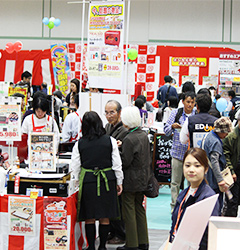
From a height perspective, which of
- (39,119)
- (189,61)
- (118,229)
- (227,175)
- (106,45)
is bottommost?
(118,229)

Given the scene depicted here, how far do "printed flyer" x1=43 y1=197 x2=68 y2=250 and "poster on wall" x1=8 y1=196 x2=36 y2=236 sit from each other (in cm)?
11

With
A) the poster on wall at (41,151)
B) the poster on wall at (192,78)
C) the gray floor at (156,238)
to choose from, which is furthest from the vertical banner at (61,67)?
the poster on wall at (41,151)

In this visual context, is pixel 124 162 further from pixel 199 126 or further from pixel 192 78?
pixel 192 78

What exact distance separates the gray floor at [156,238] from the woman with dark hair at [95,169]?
0.78m

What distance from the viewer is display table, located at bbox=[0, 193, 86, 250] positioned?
A: 3.82 meters

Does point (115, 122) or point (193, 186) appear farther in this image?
point (115, 122)

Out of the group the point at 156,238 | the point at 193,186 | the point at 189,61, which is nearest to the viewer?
the point at 193,186

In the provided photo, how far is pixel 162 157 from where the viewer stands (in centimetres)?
664

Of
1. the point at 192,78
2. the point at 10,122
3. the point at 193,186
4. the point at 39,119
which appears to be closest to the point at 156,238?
the point at 39,119

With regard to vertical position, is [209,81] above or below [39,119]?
above

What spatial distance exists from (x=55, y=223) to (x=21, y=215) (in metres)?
0.29

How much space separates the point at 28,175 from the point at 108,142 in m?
0.69

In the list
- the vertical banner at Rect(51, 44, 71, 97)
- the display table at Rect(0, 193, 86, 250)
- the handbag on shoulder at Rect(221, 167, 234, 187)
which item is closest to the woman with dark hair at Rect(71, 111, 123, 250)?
the display table at Rect(0, 193, 86, 250)

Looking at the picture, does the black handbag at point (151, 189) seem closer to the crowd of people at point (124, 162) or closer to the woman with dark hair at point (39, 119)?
the crowd of people at point (124, 162)
